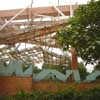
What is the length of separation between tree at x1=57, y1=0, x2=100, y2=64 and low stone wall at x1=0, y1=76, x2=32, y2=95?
172 cm

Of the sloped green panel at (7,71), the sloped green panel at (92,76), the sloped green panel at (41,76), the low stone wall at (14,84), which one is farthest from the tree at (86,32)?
the sloped green panel at (7,71)

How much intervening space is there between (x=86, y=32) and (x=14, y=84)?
2711 mm

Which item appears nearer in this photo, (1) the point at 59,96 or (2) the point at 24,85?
(1) the point at 59,96

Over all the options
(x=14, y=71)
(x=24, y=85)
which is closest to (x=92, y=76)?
(x=24, y=85)

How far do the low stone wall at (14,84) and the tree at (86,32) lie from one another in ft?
5.65

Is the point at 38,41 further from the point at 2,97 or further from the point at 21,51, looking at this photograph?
the point at 2,97

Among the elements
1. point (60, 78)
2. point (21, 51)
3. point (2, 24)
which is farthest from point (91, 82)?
point (2, 24)

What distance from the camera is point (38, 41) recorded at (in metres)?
7.63

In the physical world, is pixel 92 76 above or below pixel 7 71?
below

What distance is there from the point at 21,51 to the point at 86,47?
3907 millimetres

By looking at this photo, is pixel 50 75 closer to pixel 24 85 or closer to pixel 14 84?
pixel 24 85

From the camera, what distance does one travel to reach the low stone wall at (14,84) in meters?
6.16

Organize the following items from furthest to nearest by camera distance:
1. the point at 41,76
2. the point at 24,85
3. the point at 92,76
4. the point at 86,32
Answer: the point at 92,76 < the point at 41,76 < the point at 24,85 < the point at 86,32

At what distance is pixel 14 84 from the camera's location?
6207 mm
